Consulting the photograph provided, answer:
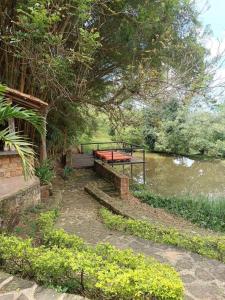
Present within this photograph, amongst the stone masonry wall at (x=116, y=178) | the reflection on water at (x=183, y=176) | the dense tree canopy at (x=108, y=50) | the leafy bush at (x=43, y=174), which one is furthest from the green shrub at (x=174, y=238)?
the reflection on water at (x=183, y=176)

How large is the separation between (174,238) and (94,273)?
295cm

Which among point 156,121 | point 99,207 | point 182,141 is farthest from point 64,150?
point 182,141

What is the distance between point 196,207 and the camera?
378 inches

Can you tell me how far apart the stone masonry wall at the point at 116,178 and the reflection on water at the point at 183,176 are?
2.62 metres

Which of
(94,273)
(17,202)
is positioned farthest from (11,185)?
(94,273)

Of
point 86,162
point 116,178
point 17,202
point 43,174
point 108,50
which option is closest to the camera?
point 17,202

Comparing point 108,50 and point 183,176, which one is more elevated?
point 108,50

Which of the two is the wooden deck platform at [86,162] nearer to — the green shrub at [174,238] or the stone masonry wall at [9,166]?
the stone masonry wall at [9,166]

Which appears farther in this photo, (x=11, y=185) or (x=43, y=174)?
(x=43, y=174)

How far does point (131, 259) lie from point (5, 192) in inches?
143

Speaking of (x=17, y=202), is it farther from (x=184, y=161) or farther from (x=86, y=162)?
(x=184, y=161)

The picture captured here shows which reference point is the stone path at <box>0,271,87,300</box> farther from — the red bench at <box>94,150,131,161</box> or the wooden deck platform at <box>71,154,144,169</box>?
the wooden deck platform at <box>71,154,144,169</box>

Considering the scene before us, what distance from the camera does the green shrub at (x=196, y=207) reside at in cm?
889

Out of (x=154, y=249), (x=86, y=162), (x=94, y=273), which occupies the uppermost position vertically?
(x=86, y=162)
